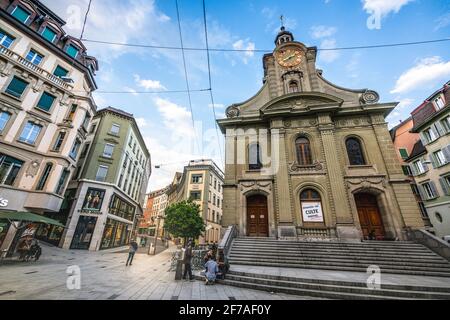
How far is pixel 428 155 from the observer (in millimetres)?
19828

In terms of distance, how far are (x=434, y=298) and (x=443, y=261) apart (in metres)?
5.21

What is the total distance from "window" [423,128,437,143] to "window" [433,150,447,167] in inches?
56.9

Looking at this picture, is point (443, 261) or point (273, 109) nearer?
point (443, 261)

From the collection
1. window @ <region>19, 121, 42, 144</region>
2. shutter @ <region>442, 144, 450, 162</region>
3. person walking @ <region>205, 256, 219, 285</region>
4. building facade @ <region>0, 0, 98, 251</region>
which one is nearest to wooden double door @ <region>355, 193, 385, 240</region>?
shutter @ <region>442, 144, 450, 162</region>

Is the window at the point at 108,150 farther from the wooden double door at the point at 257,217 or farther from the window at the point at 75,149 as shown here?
the wooden double door at the point at 257,217

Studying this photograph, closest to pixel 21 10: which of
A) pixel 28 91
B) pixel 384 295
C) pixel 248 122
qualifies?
pixel 28 91

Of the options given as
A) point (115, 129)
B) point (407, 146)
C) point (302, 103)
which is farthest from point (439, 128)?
point (115, 129)

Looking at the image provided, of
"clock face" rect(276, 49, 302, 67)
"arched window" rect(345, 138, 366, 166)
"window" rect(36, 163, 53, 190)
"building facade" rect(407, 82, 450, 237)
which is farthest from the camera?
"clock face" rect(276, 49, 302, 67)

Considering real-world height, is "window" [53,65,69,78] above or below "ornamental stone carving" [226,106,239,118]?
above

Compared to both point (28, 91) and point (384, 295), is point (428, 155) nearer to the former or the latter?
point (384, 295)

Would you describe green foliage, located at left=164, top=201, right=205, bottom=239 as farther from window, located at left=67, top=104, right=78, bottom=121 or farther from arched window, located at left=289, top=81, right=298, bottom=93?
arched window, located at left=289, top=81, right=298, bottom=93

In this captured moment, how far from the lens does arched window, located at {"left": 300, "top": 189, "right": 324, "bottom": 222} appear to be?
515 inches

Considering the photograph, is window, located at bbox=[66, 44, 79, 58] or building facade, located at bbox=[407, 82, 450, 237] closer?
window, located at bbox=[66, 44, 79, 58]

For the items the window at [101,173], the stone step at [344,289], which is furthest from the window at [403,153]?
the window at [101,173]
